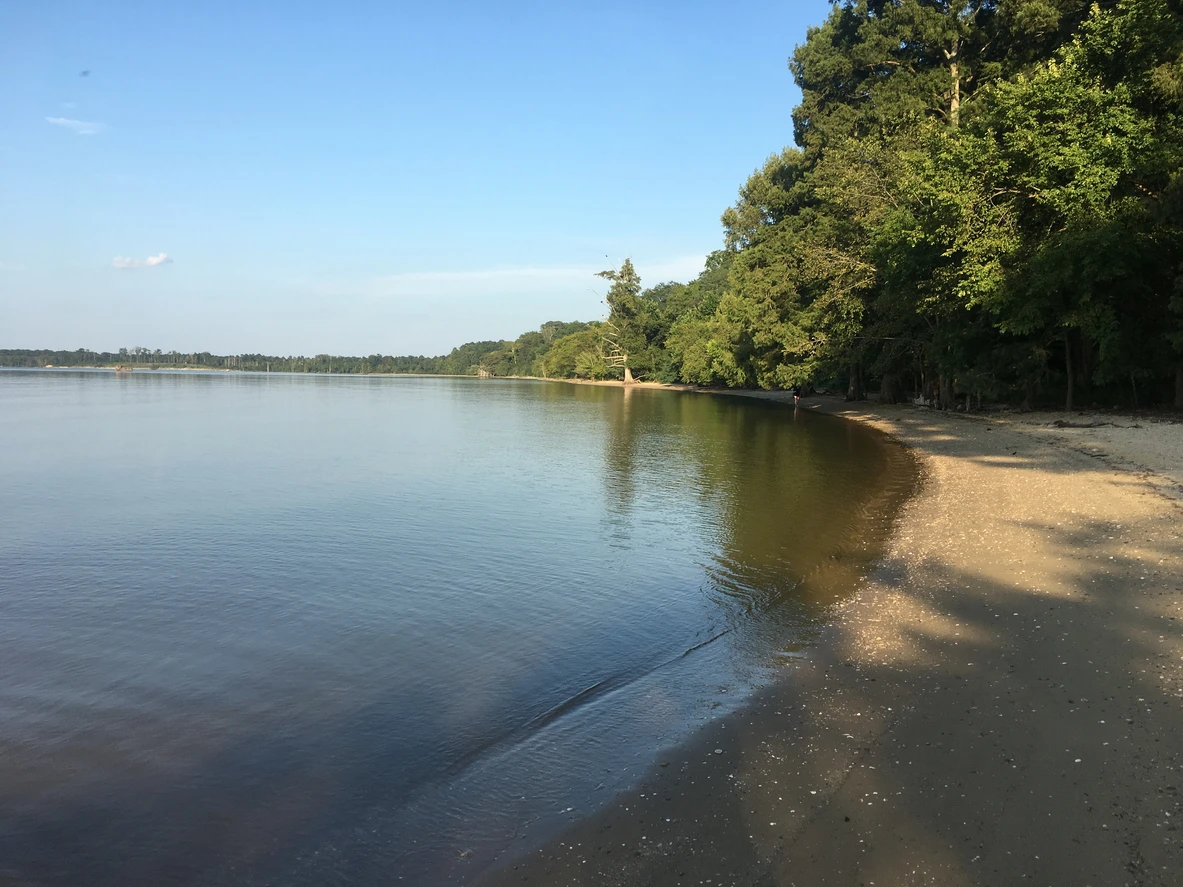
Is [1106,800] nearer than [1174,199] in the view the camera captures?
Yes

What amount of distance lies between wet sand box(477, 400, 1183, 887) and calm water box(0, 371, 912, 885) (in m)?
0.57

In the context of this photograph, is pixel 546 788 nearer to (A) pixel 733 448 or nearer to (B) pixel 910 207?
(A) pixel 733 448

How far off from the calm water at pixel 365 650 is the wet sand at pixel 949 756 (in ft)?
1.86

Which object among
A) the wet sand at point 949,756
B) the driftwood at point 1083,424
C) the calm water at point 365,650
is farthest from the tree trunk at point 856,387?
the wet sand at point 949,756

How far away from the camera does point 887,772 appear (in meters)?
5.27

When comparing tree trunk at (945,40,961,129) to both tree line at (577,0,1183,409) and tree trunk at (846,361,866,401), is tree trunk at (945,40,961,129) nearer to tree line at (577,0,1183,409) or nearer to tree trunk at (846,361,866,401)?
tree line at (577,0,1183,409)

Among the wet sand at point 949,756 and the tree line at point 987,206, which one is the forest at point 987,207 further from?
the wet sand at point 949,756

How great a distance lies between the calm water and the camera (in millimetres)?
5246

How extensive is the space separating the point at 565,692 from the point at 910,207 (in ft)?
106

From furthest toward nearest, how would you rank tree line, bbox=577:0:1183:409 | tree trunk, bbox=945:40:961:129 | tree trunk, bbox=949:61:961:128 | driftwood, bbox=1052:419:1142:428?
1. tree trunk, bbox=945:40:961:129
2. tree trunk, bbox=949:61:961:128
3. driftwood, bbox=1052:419:1142:428
4. tree line, bbox=577:0:1183:409

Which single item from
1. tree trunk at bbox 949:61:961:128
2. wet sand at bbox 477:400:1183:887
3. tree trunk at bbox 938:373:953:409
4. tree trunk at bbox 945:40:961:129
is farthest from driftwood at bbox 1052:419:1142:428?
tree trunk at bbox 945:40:961:129

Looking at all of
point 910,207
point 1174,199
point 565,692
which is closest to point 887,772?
point 565,692

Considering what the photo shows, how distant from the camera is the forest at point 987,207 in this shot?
24.1 m

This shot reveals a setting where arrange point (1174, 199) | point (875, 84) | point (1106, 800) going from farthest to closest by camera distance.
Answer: point (875, 84), point (1174, 199), point (1106, 800)
